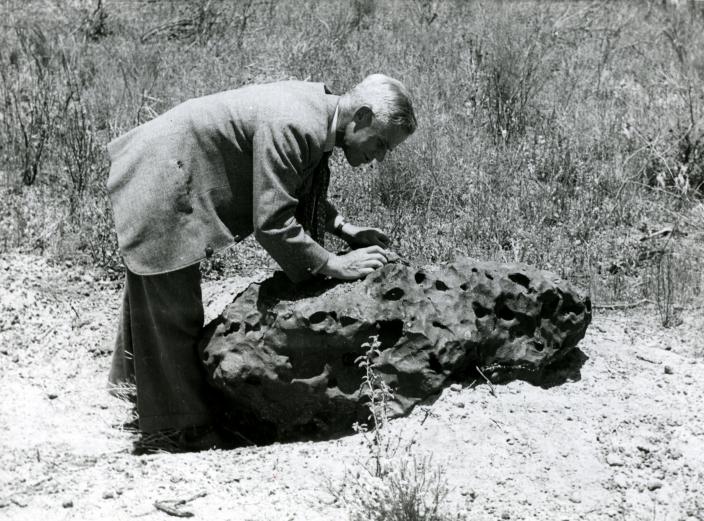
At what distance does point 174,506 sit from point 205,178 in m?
1.25

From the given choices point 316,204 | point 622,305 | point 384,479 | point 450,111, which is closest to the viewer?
point 384,479

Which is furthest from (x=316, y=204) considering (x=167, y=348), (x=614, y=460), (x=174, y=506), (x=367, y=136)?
(x=614, y=460)

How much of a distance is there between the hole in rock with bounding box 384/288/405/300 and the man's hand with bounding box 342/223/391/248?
18.0 inches

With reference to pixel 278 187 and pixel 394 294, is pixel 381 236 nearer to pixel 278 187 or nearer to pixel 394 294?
pixel 394 294

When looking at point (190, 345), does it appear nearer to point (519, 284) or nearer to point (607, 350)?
point (519, 284)

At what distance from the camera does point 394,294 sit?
3703 millimetres

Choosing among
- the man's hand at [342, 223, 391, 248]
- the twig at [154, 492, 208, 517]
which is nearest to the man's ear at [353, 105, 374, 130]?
the man's hand at [342, 223, 391, 248]

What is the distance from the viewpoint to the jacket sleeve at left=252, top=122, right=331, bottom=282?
11.0ft

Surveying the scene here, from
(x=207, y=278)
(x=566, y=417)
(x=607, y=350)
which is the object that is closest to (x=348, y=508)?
(x=566, y=417)

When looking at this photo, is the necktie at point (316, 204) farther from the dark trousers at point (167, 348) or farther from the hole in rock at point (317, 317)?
the dark trousers at point (167, 348)

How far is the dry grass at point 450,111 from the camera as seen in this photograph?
17.9 ft

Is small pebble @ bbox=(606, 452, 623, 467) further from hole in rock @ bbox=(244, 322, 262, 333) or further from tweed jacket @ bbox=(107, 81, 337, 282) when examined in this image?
hole in rock @ bbox=(244, 322, 262, 333)

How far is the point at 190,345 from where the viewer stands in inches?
156

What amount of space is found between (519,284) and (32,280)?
2.90 metres
